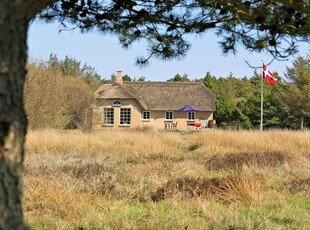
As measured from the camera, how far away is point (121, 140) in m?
17.4

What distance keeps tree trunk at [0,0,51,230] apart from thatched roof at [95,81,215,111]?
3981 cm

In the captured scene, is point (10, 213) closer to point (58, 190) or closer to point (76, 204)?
point (76, 204)

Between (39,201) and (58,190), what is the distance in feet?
1.44

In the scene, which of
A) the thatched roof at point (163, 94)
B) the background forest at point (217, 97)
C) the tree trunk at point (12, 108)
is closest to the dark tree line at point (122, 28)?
the tree trunk at point (12, 108)

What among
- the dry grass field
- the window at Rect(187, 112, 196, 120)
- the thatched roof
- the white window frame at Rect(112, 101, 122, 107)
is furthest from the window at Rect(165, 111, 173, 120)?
the dry grass field

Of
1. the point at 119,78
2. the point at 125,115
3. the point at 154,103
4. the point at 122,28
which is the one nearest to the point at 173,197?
the point at 122,28

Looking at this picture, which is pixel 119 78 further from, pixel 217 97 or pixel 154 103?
pixel 217 97

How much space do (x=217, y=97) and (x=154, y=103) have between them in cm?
715

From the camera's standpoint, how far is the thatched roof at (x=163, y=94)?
4191cm

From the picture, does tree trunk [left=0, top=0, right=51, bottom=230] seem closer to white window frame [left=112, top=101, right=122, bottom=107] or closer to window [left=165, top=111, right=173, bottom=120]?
white window frame [left=112, top=101, right=122, bottom=107]

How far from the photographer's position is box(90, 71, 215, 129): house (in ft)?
137

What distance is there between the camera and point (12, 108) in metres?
1.49

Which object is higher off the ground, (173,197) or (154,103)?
(154,103)

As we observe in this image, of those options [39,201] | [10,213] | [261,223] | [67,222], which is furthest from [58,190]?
[10,213]
